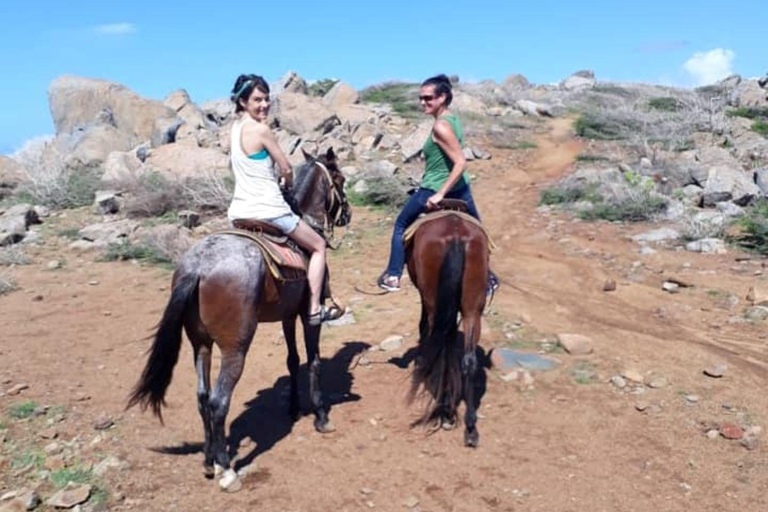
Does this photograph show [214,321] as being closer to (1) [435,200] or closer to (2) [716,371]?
(1) [435,200]

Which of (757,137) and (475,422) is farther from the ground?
(757,137)

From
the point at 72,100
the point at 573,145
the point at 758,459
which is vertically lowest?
the point at 758,459

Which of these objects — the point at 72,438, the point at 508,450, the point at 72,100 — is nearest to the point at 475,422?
the point at 508,450

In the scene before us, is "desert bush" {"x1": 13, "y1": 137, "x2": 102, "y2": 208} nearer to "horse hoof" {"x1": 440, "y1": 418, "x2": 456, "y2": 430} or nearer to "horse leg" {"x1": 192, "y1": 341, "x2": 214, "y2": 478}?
"horse leg" {"x1": 192, "y1": 341, "x2": 214, "y2": 478}

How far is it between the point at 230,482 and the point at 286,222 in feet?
5.95

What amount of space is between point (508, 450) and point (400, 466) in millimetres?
806

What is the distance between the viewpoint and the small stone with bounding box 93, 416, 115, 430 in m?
5.12

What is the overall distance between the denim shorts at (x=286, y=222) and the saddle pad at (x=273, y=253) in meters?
0.12

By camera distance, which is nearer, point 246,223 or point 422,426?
point 246,223

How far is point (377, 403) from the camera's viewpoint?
18.4 feet

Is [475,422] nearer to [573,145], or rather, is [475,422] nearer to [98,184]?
[98,184]

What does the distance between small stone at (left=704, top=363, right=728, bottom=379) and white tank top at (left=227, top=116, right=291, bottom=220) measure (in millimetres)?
3962

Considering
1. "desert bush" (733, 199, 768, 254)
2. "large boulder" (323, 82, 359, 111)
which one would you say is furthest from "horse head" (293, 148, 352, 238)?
"large boulder" (323, 82, 359, 111)

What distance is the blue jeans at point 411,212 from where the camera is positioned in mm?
5520
